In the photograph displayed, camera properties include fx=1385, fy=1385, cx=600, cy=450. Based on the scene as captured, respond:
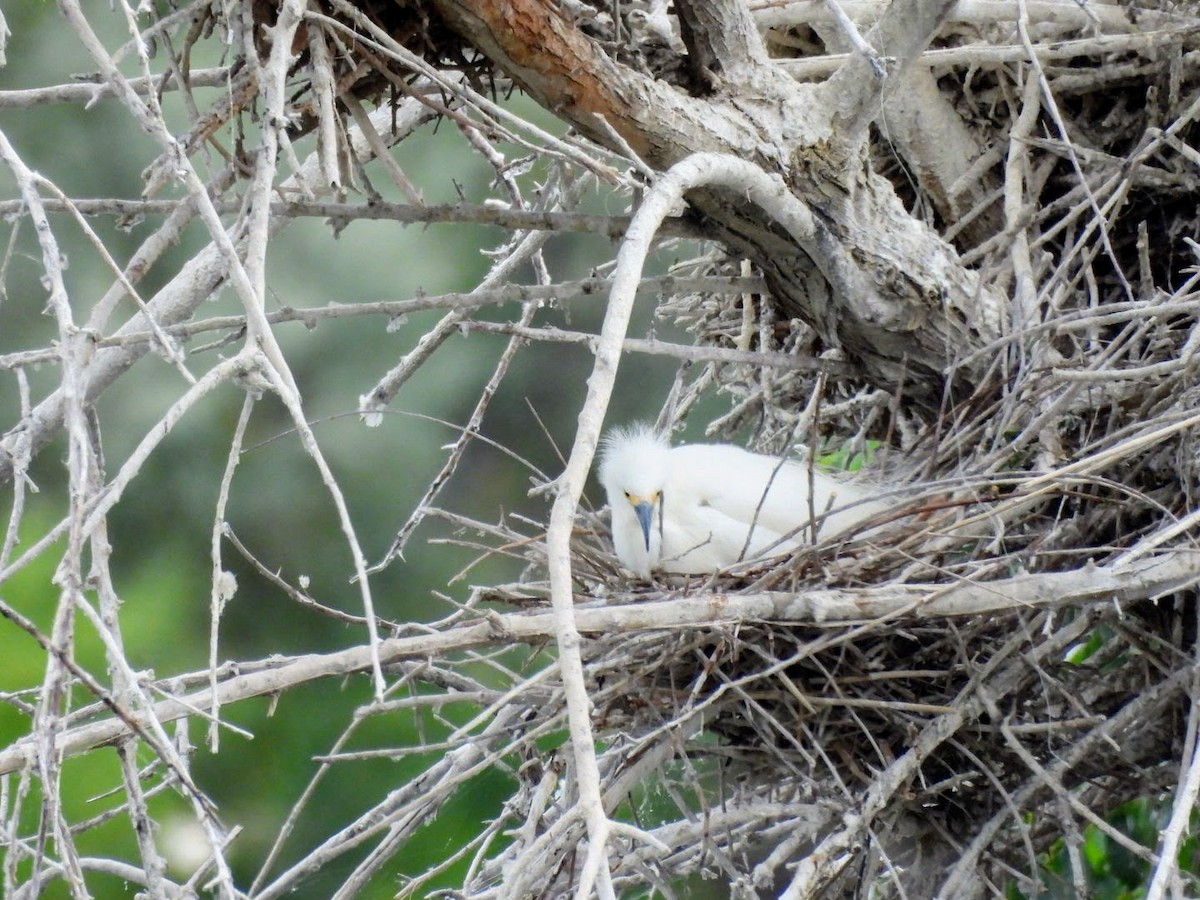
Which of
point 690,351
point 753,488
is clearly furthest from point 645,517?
point 690,351

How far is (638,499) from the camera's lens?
2.45 m

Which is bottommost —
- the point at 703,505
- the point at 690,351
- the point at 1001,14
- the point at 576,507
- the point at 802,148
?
the point at 703,505

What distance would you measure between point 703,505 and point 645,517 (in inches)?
5.6

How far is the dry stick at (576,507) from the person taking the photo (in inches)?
34.4

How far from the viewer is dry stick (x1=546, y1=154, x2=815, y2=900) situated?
87 cm

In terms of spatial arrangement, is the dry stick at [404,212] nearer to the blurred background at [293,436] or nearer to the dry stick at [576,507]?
the dry stick at [576,507]

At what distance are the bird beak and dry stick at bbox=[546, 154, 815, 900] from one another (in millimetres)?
988

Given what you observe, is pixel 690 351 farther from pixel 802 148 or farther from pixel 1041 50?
pixel 1041 50

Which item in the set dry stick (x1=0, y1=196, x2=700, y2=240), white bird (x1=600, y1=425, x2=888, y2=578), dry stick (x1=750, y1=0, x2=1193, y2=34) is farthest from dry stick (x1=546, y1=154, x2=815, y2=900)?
white bird (x1=600, y1=425, x2=888, y2=578)

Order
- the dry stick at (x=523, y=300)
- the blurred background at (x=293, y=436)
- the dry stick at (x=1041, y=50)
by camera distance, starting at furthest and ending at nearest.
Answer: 1. the blurred background at (x=293, y=436)
2. the dry stick at (x=1041, y=50)
3. the dry stick at (x=523, y=300)

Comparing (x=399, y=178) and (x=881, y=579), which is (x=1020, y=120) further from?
(x=399, y=178)

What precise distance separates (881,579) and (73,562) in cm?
121

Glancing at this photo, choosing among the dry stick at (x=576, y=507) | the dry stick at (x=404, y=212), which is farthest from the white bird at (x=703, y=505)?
the dry stick at (x=576, y=507)

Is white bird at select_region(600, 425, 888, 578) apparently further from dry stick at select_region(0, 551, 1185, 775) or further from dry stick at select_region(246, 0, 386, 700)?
dry stick at select_region(246, 0, 386, 700)
